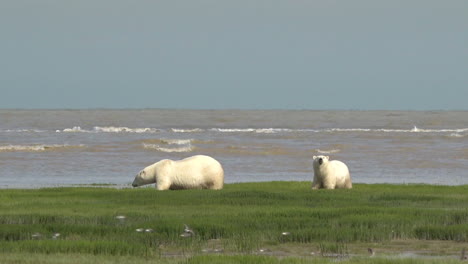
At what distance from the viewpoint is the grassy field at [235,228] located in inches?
482

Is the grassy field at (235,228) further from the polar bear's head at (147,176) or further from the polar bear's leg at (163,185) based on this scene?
the polar bear's head at (147,176)

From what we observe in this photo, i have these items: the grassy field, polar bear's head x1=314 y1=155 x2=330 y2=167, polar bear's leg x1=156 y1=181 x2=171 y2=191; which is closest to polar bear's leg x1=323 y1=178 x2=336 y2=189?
polar bear's head x1=314 y1=155 x2=330 y2=167

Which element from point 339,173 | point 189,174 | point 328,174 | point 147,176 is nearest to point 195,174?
point 189,174

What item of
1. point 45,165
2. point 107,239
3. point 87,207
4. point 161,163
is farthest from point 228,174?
point 107,239

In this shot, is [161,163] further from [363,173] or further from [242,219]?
[363,173]

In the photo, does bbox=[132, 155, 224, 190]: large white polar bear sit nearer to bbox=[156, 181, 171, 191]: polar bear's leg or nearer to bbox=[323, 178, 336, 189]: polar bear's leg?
bbox=[156, 181, 171, 191]: polar bear's leg

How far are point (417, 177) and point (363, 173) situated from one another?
2.46m

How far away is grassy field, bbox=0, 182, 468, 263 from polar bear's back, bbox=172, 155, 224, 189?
2220mm

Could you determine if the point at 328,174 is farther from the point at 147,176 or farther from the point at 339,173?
the point at 147,176

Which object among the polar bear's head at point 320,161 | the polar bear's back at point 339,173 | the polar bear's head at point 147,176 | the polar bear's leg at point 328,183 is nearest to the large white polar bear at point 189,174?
the polar bear's head at point 147,176

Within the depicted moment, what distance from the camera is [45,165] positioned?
39031mm

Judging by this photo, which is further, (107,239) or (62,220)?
(62,220)

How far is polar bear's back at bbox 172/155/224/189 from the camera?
75.6ft

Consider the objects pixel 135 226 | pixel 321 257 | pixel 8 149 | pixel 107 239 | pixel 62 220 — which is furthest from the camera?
pixel 8 149
